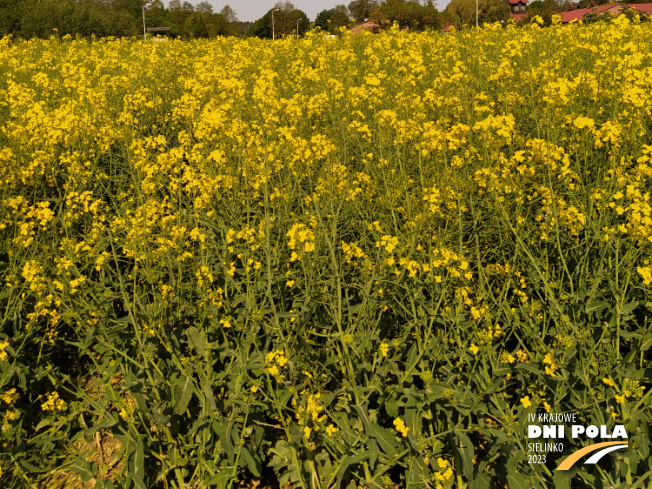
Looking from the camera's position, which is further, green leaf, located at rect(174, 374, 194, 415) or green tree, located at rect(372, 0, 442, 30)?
green tree, located at rect(372, 0, 442, 30)

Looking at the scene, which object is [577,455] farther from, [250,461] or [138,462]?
[138,462]

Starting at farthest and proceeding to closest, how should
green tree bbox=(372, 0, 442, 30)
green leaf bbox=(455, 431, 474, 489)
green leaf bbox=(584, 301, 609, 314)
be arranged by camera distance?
green tree bbox=(372, 0, 442, 30), green leaf bbox=(584, 301, 609, 314), green leaf bbox=(455, 431, 474, 489)

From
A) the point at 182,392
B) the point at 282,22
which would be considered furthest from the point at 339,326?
the point at 282,22

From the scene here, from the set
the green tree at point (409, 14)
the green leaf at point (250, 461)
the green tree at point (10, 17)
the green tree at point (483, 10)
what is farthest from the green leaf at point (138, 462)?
the green tree at point (483, 10)

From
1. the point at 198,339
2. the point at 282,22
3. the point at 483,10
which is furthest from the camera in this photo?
the point at 282,22

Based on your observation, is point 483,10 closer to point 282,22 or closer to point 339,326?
point 282,22

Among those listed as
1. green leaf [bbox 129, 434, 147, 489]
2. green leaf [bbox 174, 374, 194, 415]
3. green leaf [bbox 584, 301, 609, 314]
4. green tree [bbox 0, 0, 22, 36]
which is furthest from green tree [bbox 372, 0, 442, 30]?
green leaf [bbox 129, 434, 147, 489]

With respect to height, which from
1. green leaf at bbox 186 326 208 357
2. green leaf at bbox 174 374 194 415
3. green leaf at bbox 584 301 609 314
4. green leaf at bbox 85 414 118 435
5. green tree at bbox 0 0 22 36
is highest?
green tree at bbox 0 0 22 36

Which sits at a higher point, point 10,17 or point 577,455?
point 10,17

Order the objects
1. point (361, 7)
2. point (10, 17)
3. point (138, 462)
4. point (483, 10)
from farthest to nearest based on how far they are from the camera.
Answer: point (361, 7) → point (483, 10) → point (10, 17) → point (138, 462)

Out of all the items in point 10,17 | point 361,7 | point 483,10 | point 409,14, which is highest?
point 361,7

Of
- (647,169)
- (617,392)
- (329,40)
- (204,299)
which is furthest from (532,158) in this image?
(329,40)

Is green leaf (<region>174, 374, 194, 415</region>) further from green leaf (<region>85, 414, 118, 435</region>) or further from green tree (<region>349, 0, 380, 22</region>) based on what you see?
green tree (<region>349, 0, 380, 22</region>)

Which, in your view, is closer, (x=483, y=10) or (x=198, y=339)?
(x=198, y=339)
